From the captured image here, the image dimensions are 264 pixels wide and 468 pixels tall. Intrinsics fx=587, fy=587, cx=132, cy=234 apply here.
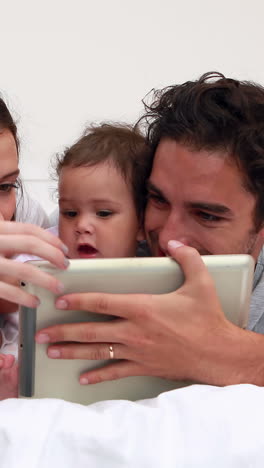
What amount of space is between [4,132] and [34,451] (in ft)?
2.09

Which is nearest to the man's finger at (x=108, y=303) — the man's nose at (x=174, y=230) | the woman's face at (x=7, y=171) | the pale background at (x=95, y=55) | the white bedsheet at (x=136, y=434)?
the white bedsheet at (x=136, y=434)

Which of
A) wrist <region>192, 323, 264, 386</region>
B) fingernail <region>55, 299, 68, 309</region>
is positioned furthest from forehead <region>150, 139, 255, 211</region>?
fingernail <region>55, 299, 68, 309</region>

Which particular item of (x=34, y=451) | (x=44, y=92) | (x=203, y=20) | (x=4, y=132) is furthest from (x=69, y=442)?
(x=203, y=20)

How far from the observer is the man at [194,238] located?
2.54 feet

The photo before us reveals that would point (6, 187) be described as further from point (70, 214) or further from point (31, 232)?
point (31, 232)

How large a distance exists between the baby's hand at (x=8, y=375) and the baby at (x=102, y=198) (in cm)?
27

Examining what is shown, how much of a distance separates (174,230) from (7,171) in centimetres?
32

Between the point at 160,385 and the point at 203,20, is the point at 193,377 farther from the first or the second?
the point at 203,20

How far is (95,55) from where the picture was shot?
1907mm

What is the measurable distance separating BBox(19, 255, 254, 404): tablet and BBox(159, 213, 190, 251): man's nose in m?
0.20

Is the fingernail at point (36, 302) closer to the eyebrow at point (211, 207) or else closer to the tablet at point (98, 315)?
the tablet at point (98, 315)

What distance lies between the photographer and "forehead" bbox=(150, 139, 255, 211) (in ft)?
3.23

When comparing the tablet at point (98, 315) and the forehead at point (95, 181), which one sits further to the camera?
the forehead at point (95, 181)

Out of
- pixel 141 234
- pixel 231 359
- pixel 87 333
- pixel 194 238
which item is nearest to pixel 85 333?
pixel 87 333
